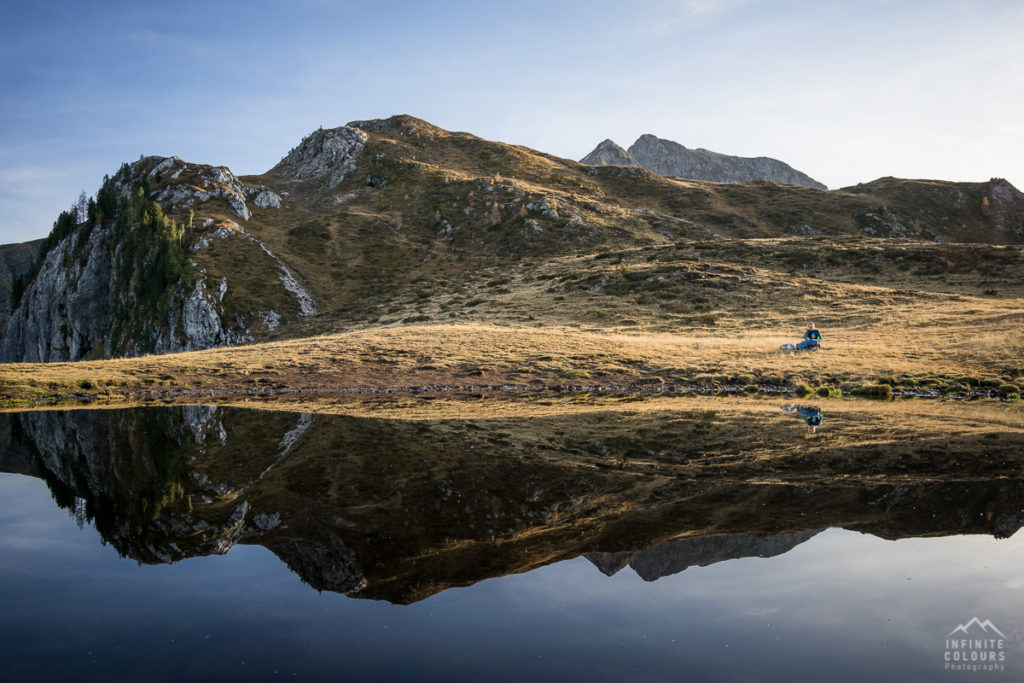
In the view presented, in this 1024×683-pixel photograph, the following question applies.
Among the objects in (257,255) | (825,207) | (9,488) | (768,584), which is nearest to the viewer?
(768,584)

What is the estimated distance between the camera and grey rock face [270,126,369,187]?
14200cm

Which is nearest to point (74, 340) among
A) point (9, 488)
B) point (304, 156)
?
point (304, 156)

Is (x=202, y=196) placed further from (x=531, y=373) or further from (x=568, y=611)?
(x=568, y=611)

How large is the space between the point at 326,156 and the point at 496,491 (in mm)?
146304

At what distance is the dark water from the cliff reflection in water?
94 millimetres

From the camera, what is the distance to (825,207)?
129 meters

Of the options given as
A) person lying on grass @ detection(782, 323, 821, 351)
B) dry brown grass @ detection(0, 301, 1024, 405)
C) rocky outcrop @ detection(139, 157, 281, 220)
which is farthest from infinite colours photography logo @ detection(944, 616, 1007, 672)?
rocky outcrop @ detection(139, 157, 281, 220)

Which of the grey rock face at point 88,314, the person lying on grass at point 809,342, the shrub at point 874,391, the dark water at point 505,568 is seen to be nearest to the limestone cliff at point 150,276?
the grey rock face at point 88,314

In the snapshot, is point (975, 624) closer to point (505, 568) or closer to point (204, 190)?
point (505, 568)

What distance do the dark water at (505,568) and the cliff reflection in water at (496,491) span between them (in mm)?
94

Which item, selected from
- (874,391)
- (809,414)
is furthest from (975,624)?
(874,391)

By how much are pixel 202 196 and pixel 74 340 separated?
1216 inches

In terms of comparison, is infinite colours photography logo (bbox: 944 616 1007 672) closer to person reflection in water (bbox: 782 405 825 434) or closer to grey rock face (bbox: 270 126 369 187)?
person reflection in water (bbox: 782 405 825 434)

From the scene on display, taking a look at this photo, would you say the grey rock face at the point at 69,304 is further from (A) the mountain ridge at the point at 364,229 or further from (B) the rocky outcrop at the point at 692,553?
(B) the rocky outcrop at the point at 692,553
